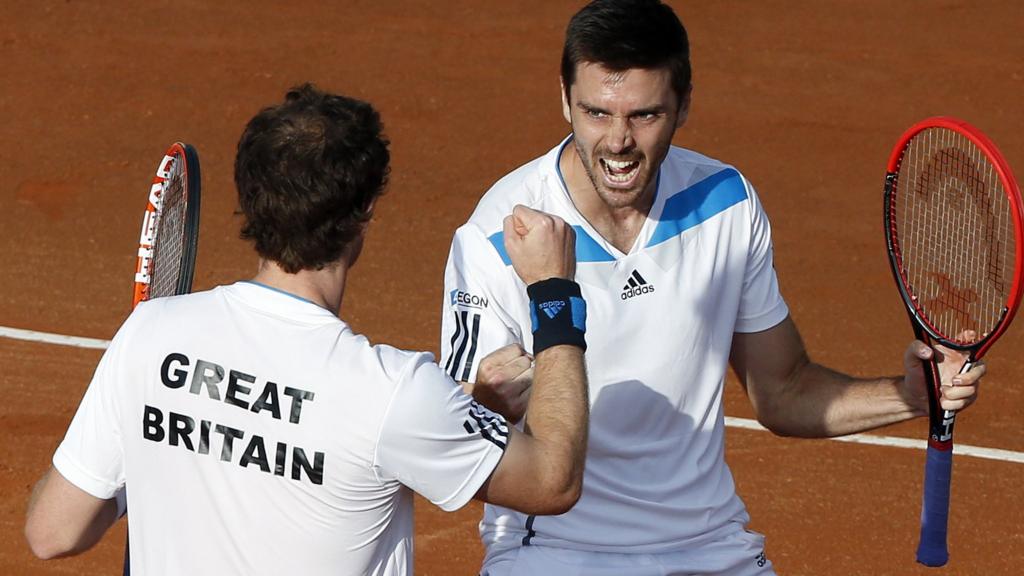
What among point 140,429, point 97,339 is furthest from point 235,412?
point 97,339

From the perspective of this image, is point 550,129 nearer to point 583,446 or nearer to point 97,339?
point 97,339

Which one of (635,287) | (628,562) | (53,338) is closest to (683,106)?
(635,287)

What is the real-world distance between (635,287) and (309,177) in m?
1.57

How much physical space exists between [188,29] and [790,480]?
9.54 m

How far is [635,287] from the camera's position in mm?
5055

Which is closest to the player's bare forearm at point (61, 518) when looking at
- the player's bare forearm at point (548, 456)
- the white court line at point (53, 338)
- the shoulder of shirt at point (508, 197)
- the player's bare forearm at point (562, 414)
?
the player's bare forearm at point (548, 456)

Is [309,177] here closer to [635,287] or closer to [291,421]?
[291,421]

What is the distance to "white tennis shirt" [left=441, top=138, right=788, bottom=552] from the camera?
16.1ft

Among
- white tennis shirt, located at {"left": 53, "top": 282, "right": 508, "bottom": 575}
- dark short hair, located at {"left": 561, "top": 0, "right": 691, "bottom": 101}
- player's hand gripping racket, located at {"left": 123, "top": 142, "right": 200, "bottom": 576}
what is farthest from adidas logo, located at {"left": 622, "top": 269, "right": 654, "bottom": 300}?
player's hand gripping racket, located at {"left": 123, "top": 142, "right": 200, "bottom": 576}

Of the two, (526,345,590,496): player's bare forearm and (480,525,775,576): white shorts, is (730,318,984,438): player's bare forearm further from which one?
(526,345,590,496): player's bare forearm

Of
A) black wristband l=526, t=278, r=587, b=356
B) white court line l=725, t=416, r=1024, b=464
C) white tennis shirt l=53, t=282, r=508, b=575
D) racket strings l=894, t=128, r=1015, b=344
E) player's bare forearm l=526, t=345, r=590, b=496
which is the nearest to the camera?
white tennis shirt l=53, t=282, r=508, b=575

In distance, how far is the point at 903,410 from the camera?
5344 mm

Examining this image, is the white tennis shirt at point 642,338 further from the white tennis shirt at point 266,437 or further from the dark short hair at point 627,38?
the white tennis shirt at point 266,437

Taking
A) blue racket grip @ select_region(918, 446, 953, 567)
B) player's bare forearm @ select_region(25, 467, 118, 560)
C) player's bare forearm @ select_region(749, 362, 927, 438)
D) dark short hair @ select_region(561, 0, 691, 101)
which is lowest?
blue racket grip @ select_region(918, 446, 953, 567)
